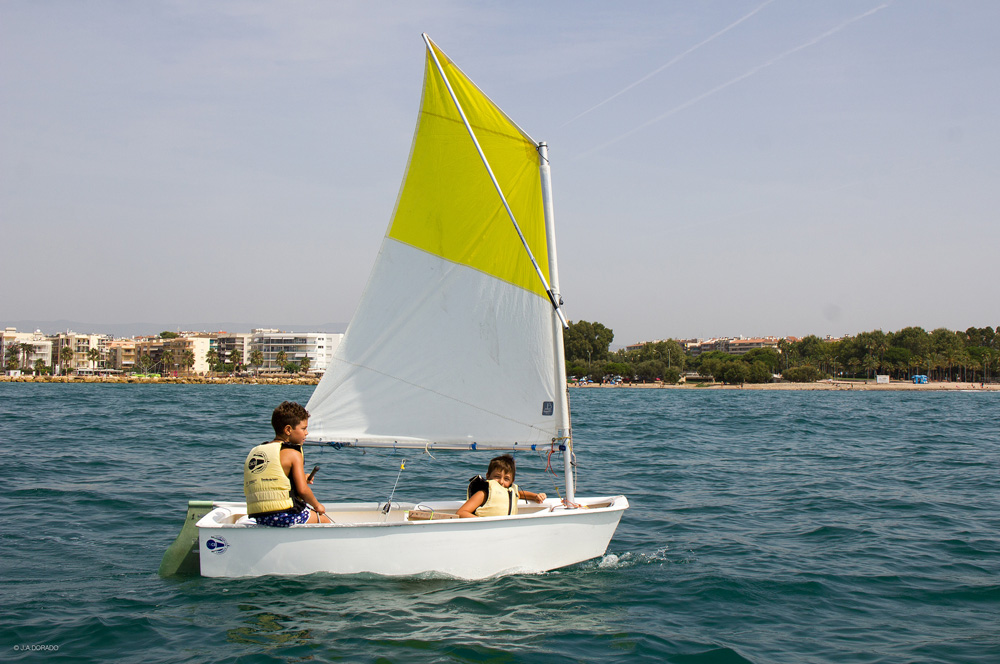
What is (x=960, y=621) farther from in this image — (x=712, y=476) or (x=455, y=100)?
(x=712, y=476)

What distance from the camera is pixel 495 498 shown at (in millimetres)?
8523

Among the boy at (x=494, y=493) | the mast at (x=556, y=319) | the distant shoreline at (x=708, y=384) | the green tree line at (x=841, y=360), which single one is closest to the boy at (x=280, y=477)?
the boy at (x=494, y=493)

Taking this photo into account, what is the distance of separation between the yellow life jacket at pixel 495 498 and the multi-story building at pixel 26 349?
19478 centimetres

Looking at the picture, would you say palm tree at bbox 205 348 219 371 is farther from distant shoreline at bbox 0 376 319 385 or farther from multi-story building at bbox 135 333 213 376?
distant shoreline at bbox 0 376 319 385

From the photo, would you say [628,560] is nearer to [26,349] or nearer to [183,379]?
[183,379]

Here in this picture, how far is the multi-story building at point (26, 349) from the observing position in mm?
172875

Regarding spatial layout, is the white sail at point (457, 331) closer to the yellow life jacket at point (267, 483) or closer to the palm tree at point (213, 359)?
the yellow life jacket at point (267, 483)

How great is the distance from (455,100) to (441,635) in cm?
625

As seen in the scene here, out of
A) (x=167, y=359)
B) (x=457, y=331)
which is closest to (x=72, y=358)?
(x=167, y=359)

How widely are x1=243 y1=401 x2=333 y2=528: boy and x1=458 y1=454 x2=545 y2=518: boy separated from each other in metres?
1.84

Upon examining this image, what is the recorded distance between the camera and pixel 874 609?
7.91 meters

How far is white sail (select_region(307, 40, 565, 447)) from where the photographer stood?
933 centimetres

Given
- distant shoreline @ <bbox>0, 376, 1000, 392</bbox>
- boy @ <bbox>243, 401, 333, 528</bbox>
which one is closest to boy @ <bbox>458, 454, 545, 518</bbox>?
boy @ <bbox>243, 401, 333, 528</bbox>

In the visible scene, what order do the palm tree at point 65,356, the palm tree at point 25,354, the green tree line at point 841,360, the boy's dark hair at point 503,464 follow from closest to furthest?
the boy's dark hair at point 503,464
the green tree line at point 841,360
the palm tree at point 25,354
the palm tree at point 65,356
